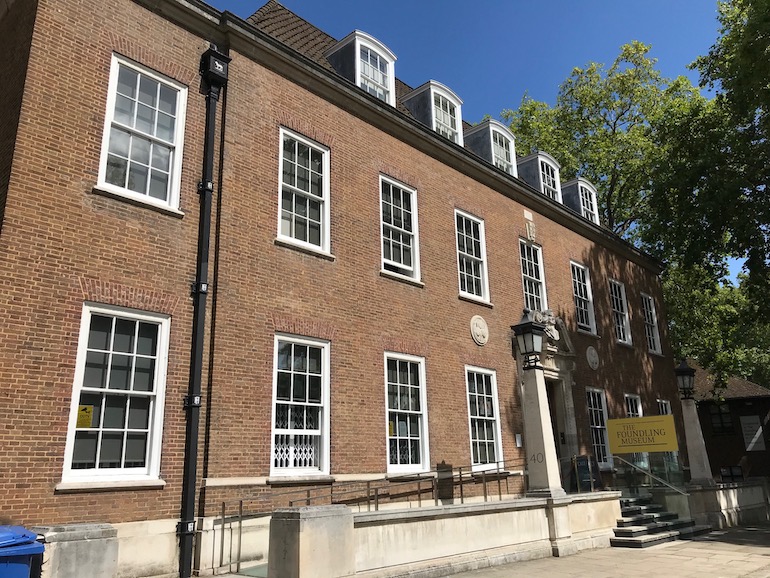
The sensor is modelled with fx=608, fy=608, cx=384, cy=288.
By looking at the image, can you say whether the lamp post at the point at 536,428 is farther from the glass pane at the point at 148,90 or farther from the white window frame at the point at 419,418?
the glass pane at the point at 148,90

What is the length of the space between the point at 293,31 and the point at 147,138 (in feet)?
21.5

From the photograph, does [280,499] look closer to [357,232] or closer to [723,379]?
[357,232]

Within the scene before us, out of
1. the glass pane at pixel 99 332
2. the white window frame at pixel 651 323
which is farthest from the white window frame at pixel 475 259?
the white window frame at pixel 651 323

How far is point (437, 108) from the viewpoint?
1644 centimetres

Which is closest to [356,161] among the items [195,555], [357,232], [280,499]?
[357,232]

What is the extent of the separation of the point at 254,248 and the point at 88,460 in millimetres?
4172

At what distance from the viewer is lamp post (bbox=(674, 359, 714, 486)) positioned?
17375mm

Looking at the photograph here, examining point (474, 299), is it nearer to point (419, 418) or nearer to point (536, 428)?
point (419, 418)

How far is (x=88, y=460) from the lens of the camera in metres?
8.01

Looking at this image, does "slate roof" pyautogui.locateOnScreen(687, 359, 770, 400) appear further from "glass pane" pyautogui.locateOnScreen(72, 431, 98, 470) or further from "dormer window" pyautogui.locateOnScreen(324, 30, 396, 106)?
"glass pane" pyautogui.locateOnScreen(72, 431, 98, 470)

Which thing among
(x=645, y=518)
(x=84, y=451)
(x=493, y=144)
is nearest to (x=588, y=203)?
(x=493, y=144)

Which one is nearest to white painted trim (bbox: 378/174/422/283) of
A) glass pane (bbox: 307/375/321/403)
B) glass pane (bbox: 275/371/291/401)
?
glass pane (bbox: 307/375/321/403)

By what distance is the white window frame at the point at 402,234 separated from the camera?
13223 mm

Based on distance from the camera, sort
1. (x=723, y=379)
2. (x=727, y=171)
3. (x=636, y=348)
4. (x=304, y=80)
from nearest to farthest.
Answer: (x=304, y=80)
(x=727, y=171)
(x=636, y=348)
(x=723, y=379)
